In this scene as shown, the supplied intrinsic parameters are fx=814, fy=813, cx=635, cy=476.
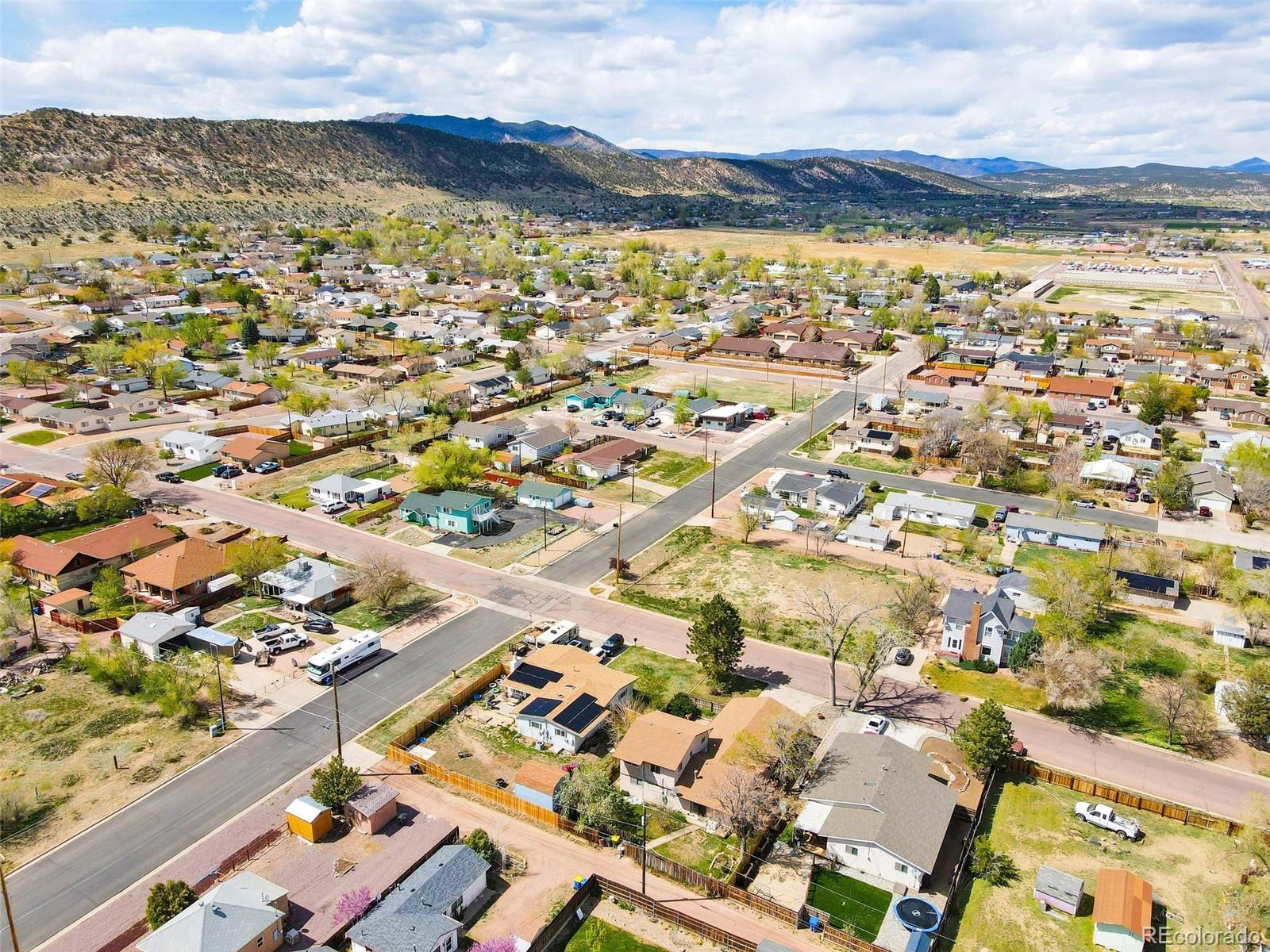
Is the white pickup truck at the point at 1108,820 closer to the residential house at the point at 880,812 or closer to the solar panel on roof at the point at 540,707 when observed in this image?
the residential house at the point at 880,812

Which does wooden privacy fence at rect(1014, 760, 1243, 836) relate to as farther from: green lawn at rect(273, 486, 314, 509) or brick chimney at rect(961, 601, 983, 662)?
green lawn at rect(273, 486, 314, 509)

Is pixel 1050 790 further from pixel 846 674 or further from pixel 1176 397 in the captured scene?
pixel 1176 397

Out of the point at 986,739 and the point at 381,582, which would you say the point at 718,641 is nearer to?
the point at 986,739

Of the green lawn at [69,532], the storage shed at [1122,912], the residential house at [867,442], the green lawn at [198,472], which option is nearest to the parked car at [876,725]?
the storage shed at [1122,912]

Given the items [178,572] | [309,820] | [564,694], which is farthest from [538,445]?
[309,820]

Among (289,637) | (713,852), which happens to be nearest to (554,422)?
(289,637)
